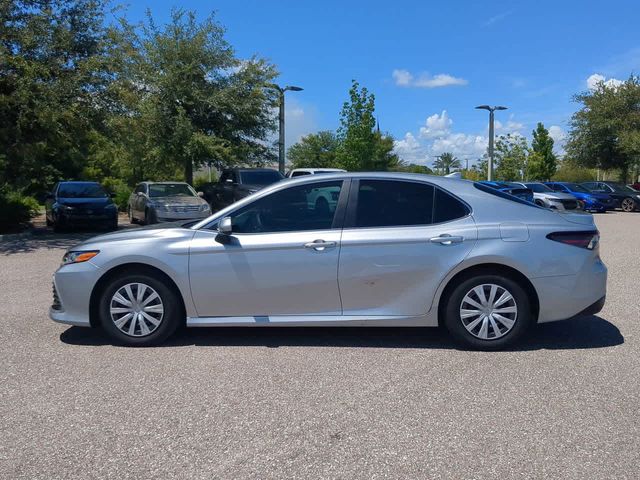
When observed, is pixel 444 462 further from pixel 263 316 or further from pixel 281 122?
pixel 281 122

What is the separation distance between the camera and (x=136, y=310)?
5.41m

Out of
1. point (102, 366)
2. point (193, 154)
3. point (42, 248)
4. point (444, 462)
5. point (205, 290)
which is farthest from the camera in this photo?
point (193, 154)

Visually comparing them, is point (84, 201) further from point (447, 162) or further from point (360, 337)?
point (447, 162)

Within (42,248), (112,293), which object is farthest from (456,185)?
(42,248)

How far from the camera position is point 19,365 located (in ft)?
16.4

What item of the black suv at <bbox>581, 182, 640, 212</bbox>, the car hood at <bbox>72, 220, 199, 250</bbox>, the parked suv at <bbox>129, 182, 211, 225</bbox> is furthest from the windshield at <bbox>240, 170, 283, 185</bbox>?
the black suv at <bbox>581, 182, 640, 212</bbox>

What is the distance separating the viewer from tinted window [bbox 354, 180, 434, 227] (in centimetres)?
538

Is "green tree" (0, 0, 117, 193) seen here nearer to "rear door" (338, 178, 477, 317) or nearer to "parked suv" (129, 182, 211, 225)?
"parked suv" (129, 182, 211, 225)

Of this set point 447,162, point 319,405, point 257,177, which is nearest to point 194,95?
point 257,177

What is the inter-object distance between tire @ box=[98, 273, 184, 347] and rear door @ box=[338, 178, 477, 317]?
5.40ft

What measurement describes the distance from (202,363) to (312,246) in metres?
1.43

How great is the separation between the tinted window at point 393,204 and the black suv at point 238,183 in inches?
509

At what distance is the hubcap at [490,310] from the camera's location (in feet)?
17.1

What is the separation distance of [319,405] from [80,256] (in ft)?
9.44
